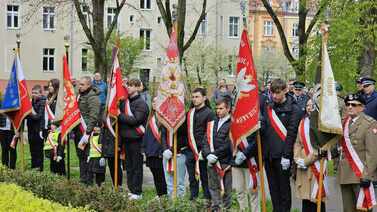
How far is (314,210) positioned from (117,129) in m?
3.83

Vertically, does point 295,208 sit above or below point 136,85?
below

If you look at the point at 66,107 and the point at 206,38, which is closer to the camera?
the point at 66,107

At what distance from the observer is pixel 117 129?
12711 mm

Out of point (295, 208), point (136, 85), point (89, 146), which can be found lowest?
point (295, 208)

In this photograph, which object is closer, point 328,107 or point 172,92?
point 328,107

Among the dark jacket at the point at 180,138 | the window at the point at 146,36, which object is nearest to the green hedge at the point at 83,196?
the dark jacket at the point at 180,138

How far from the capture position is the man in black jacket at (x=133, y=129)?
12711 millimetres

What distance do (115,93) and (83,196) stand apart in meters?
3.88

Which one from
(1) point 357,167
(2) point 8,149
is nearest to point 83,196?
(1) point 357,167

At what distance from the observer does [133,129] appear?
1282 centimetres

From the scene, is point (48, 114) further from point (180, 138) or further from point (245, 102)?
point (245, 102)

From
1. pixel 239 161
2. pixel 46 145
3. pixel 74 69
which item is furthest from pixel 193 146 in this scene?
pixel 74 69

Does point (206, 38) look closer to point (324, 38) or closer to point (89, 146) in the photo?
point (89, 146)

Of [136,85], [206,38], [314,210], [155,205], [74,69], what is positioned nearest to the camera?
[155,205]
